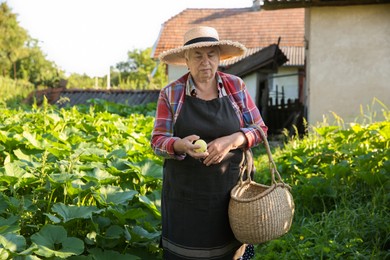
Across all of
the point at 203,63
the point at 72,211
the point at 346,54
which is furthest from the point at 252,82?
the point at 203,63

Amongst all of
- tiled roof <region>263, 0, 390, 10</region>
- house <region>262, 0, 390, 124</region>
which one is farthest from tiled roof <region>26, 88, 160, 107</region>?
house <region>262, 0, 390, 124</region>

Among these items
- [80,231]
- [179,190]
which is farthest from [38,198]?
[179,190]

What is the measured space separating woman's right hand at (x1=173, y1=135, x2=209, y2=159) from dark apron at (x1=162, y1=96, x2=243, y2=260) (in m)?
0.12

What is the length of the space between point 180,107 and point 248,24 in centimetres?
2331

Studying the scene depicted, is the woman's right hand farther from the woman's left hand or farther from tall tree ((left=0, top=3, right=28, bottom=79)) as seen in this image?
tall tree ((left=0, top=3, right=28, bottom=79))

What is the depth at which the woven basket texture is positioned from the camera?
2.47m

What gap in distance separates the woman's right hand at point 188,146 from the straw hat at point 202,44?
0.44m

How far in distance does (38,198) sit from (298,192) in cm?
251

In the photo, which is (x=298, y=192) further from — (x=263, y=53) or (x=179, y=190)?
(x=263, y=53)

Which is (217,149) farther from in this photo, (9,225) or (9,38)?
(9,38)

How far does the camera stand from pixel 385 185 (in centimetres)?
462

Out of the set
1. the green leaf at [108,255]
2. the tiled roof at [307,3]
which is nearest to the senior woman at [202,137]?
the green leaf at [108,255]

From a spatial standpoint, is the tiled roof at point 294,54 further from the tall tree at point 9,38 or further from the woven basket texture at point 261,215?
the woven basket texture at point 261,215

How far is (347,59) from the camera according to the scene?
9852 mm
